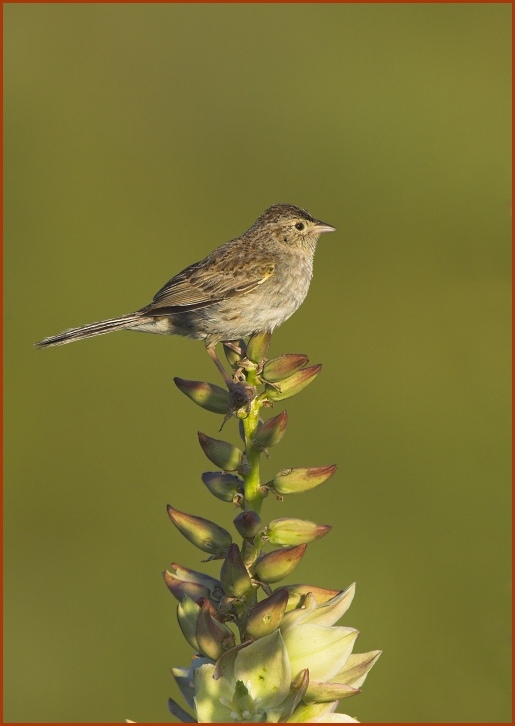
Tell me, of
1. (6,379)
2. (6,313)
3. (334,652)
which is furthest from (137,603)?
(334,652)

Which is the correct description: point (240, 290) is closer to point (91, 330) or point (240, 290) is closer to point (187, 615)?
point (91, 330)

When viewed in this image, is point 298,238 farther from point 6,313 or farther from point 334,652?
point 6,313

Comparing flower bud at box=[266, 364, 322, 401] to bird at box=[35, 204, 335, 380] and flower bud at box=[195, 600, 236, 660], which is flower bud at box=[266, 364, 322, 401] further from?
bird at box=[35, 204, 335, 380]

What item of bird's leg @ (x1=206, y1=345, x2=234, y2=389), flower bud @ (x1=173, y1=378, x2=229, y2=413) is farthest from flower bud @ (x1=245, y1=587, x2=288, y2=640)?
bird's leg @ (x1=206, y1=345, x2=234, y2=389)

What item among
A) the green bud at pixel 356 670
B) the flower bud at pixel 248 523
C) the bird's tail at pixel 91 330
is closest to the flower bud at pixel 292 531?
the flower bud at pixel 248 523

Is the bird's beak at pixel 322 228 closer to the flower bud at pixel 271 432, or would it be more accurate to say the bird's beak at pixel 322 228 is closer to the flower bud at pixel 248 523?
the flower bud at pixel 271 432
